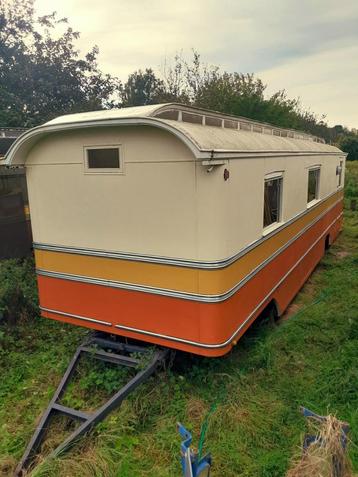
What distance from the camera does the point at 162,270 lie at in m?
3.92

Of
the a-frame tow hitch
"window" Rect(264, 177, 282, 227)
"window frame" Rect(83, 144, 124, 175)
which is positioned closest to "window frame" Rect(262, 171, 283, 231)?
"window" Rect(264, 177, 282, 227)

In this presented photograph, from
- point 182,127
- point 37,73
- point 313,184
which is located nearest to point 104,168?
point 182,127

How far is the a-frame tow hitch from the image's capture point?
3486mm

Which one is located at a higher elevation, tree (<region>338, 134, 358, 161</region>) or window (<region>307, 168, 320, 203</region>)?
tree (<region>338, 134, 358, 161</region>)

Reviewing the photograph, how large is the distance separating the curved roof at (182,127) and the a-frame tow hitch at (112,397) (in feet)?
7.59

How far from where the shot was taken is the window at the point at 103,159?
3934 millimetres

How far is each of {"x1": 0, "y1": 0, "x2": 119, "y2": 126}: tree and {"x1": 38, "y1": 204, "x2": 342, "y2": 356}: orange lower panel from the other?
14.6m

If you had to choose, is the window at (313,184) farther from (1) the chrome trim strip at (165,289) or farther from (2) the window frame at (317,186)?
(1) the chrome trim strip at (165,289)

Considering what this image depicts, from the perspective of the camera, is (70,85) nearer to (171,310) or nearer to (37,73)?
(37,73)

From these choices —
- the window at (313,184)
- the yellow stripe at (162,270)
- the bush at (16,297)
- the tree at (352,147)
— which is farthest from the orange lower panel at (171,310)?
the tree at (352,147)

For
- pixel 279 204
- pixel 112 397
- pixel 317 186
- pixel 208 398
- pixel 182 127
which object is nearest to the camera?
pixel 182 127

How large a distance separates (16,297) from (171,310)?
3.21 meters

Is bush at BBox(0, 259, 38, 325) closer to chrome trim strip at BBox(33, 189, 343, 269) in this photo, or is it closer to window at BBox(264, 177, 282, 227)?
chrome trim strip at BBox(33, 189, 343, 269)

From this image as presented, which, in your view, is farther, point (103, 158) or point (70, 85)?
point (70, 85)
